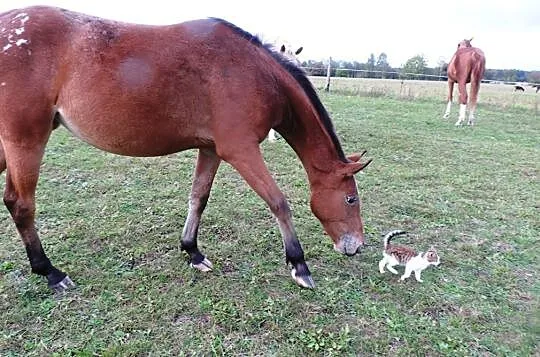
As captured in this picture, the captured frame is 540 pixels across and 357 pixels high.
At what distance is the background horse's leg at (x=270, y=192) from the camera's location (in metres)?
2.57

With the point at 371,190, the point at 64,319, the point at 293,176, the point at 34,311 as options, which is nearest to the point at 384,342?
the point at 64,319

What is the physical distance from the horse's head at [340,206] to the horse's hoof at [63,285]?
1679 mm

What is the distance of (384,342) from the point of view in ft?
7.51

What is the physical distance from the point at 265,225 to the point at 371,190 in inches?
62.3

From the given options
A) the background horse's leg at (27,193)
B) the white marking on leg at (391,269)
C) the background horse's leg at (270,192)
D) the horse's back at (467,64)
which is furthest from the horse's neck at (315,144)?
the horse's back at (467,64)

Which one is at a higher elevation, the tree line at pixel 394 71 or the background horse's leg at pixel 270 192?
the tree line at pixel 394 71

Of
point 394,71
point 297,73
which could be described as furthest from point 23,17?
point 394,71

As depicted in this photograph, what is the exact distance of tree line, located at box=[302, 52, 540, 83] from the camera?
808 inches

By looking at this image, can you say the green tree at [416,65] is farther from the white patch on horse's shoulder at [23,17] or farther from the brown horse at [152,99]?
the white patch on horse's shoulder at [23,17]

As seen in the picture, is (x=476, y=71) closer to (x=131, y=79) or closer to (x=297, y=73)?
(x=297, y=73)

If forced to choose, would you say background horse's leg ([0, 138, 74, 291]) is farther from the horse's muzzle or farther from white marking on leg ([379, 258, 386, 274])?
white marking on leg ([379, 258, 386, 274])

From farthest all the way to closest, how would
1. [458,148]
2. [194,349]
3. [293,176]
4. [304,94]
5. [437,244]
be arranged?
1. [458,148]
2. [293,176]
3. [437,244]
4. [304,94]
5. [194,349]

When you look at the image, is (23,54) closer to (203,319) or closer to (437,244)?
(203,319)

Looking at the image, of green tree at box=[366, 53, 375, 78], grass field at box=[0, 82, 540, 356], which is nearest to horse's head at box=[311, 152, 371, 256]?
grass field at box=[0, 82, 540, 356]
